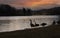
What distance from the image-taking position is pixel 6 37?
712 centimetres

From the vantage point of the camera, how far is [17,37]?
6.93 m

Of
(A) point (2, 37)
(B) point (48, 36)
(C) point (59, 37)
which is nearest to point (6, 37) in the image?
(A) point (2, 37)

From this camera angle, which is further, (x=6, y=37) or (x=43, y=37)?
(x=6, y=37)

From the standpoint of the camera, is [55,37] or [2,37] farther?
[2,37]

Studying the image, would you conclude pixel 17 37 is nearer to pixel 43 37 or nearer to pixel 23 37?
pixel 23 37

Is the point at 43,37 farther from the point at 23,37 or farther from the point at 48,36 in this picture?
the point at 23,37

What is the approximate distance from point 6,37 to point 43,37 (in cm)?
155

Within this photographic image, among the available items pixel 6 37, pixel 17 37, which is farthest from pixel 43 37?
pixel 6 37

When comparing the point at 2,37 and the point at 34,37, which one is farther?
the point at 2,37

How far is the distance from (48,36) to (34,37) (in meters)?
0.55

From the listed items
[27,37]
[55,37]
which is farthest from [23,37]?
[55,37]

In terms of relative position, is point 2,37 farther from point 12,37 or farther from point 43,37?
point 43,37

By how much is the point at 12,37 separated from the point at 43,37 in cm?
129

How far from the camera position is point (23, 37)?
6.86 meters
